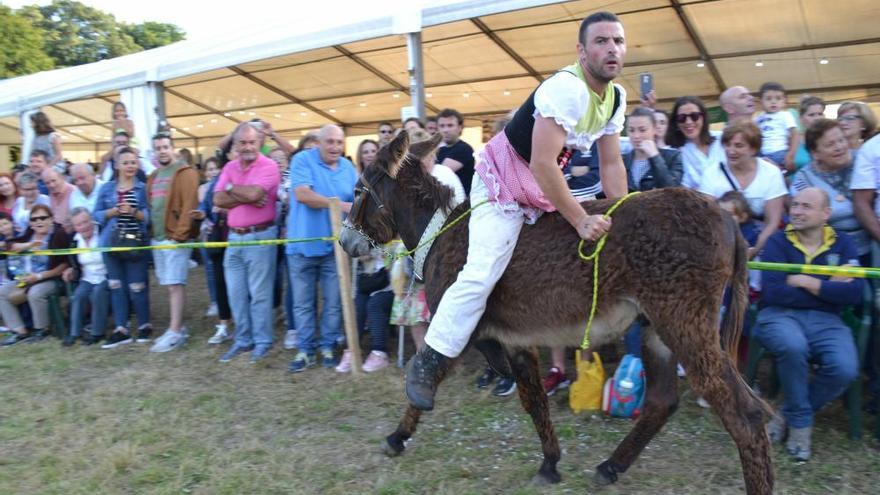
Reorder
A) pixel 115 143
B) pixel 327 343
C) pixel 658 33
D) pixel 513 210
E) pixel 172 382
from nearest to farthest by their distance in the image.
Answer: pixel 513 210 < pixel 172 382 < pixel 327 343 < pixel 115 143 < pixel 658 33

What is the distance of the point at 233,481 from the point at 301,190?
293cm

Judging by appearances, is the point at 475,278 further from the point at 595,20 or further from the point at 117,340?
the point at 117,340

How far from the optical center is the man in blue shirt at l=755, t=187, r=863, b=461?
377 cm

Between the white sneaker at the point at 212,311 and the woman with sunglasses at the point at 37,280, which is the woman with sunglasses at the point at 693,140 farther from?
the woman with sunglasses at the point at 37,280

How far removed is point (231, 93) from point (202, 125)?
3167 mm

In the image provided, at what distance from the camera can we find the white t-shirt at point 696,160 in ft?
15.9

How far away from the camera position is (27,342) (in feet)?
25.3

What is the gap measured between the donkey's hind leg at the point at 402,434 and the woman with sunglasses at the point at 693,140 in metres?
2.71

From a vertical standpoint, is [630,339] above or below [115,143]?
below

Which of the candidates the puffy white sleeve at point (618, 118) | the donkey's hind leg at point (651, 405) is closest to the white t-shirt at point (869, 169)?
the donkey's hind leg at point (651, 405)

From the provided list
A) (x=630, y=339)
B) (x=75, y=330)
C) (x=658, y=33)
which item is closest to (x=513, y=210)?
(x=630, y=339)

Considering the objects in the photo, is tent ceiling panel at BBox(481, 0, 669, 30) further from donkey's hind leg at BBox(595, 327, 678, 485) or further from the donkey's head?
donkey's hind leg at BBox(595, 327, 678, 485)

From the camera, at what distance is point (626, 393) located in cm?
444

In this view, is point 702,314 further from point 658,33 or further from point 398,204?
point 658,33
